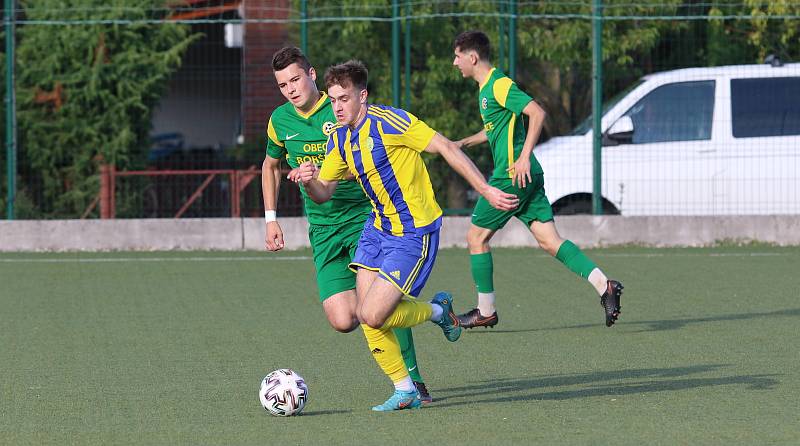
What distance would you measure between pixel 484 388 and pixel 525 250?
8.58 m

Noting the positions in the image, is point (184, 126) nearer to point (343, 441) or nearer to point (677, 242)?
point (677, 242)

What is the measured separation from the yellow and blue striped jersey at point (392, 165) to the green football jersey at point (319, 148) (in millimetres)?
701

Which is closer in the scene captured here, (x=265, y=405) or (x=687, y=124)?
(x=265, y=405)

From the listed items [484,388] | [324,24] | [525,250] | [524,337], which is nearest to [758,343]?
[524,337]

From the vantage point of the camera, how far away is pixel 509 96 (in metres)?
10.0

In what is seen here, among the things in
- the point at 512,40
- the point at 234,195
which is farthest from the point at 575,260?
the point at 234,195

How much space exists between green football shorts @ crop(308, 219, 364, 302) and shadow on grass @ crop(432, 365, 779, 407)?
0.74 meters

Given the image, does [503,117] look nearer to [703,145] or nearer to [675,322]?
[675,322]

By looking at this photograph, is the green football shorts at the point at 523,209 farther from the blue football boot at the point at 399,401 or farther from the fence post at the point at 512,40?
the fence post at the point at 512,40

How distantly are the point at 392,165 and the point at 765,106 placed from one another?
30.9 ft

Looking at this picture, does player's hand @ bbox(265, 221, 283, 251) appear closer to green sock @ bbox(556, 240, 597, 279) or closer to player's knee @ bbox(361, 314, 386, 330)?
player's knee @ bbox(361, 314, 386, 330)

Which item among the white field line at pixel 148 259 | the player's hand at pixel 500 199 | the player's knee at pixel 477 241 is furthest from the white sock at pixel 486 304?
the white field line at pixel 148 259

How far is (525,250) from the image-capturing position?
16344mm

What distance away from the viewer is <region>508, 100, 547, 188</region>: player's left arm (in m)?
9.44
